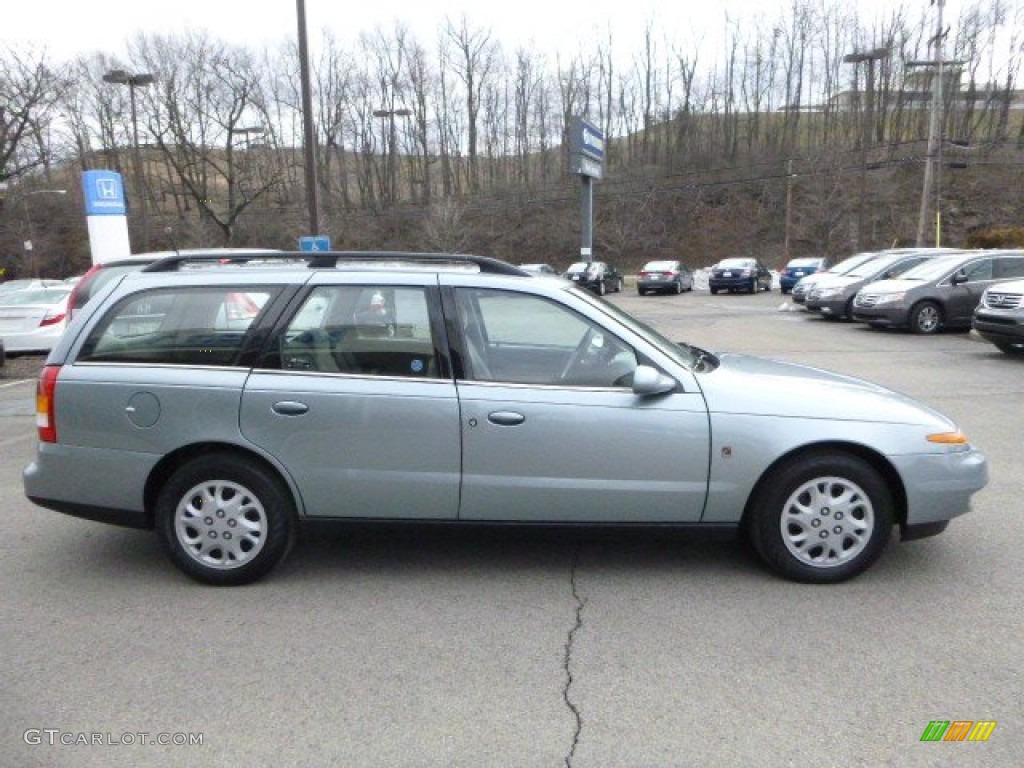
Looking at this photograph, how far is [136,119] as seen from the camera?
56562mm

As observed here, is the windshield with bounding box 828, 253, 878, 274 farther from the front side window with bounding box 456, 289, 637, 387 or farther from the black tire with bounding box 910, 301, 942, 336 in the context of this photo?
the front side window with bounding box 456, 289, 637, 387

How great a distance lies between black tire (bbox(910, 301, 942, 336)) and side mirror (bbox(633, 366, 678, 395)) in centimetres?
1406

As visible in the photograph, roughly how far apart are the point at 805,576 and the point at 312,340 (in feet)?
9.25

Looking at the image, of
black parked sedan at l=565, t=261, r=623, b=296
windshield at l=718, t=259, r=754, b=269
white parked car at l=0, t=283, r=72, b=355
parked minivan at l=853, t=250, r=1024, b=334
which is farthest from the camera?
windshield at l=718, t=259, r=754, b=269

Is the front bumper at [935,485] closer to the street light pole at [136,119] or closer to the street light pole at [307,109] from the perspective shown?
the street light pole at [307,109]

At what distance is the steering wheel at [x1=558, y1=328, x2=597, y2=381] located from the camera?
13.9ft

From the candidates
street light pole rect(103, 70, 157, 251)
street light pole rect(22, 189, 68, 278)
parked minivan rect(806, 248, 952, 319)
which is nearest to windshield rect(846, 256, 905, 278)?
parked minivan rect(806, 248, 952, 319)

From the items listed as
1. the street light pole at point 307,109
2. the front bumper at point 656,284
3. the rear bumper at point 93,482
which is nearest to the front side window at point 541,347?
the rear bumper at point 93,482

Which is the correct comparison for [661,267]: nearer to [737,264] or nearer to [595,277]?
[737,264]

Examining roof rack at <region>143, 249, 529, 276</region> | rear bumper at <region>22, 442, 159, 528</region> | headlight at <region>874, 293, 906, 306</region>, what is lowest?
headlight at <region>874, 293, 906, 306</region>

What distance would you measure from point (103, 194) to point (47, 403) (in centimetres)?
1581

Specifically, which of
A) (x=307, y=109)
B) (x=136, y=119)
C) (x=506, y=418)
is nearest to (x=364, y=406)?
(x=506, y=418)

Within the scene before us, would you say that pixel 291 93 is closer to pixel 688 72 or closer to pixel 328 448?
pixel 688 72

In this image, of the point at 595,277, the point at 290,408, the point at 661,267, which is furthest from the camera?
the point at 661,267
